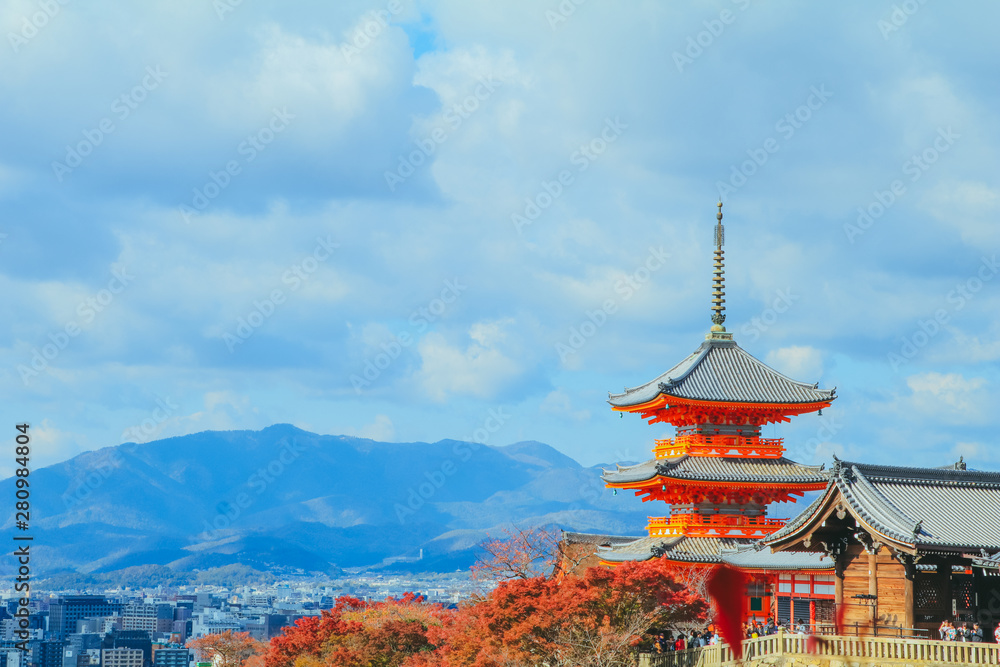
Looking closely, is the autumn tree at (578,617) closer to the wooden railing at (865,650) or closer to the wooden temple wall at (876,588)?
the wooden railing at (865,650)

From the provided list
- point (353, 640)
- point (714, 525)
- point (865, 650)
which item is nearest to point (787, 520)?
point (714, 525)

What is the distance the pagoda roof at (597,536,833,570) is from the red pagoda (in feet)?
0.23

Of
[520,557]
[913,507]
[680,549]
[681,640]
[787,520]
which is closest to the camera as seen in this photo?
[913,507]

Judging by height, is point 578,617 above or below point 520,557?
below

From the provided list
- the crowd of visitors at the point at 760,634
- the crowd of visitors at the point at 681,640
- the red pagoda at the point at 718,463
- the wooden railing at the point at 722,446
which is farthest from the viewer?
the wooden railing at the point at 722,446

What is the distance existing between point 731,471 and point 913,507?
16982 mm

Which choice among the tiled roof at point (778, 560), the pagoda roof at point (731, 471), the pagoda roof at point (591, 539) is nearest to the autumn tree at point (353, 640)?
the pagoda roof at point (591, 539)

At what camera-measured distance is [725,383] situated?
56.9m

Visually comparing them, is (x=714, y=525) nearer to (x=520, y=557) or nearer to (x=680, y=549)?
(x=680, y=549)

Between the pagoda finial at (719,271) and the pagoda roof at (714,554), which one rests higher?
the pagoda finial at (719,271)

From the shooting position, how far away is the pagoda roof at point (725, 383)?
55.8 metres

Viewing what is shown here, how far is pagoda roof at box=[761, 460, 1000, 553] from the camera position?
3519 centimetres

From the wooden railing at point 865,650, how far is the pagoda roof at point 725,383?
1798cm

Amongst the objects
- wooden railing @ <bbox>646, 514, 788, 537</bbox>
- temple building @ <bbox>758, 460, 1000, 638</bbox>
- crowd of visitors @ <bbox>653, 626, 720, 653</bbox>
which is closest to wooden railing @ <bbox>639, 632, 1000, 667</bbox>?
temple building @ <bbox>758, 460, 1000, 638</bbox>
